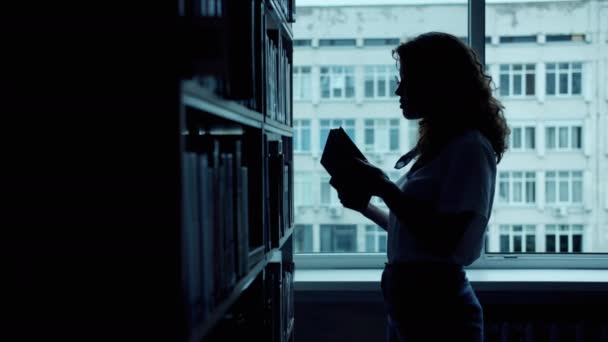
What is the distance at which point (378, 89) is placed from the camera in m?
3.10

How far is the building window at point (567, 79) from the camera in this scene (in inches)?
122

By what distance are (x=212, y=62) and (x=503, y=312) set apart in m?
2.23

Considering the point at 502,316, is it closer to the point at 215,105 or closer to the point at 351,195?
the point at 351,195

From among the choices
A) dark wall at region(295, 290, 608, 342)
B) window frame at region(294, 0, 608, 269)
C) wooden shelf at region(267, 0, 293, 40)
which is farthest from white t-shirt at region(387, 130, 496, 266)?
window frame at region(294, 0, 608, 269)

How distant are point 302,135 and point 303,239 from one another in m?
0.54

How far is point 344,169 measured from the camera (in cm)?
165

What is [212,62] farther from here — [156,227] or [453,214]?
[453,214]

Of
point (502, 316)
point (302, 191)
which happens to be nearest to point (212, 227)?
point (502, 316)

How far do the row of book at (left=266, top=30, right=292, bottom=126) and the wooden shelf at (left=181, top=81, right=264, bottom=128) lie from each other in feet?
0.74

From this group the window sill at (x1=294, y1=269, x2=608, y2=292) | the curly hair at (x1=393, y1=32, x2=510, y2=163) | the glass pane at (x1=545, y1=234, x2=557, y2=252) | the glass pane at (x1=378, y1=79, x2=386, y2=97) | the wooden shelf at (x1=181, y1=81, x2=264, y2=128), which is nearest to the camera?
the wooden shelf at (x1=181, y1=81, x2=264, y2=128)

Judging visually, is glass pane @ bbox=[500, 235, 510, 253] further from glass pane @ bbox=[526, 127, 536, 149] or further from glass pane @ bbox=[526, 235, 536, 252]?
glass pane @ bbox=[526, 127, 536, 149]

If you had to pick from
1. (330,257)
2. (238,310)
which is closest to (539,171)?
(330,257)

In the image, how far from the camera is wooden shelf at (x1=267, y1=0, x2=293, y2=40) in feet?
5.83

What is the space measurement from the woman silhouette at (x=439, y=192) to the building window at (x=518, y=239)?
1.47m
